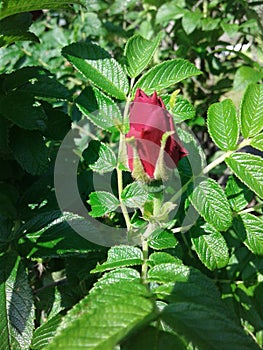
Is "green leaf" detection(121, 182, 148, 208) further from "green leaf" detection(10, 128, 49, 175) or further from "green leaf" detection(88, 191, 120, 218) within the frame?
"green leaf" detection(10, 128, 49, 175)

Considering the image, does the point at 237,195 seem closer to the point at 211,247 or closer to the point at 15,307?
the point at 211,247

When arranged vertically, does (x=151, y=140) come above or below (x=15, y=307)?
above

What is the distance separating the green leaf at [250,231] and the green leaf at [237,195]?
4 cm

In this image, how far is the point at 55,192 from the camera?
3.49 feet

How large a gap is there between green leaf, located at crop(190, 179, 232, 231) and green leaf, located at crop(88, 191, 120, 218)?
16cm

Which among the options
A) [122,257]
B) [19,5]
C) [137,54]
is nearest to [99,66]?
[137,54]

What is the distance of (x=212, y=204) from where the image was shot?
901 millimetres

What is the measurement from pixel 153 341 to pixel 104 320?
8 centimetres

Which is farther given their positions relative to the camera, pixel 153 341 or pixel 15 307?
pixel 15 307

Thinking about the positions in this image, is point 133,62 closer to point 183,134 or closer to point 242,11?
point 183,134

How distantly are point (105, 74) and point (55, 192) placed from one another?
11.3 inches

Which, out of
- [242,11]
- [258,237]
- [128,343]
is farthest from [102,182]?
[242,11]

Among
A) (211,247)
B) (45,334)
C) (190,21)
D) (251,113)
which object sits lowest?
(45,334)

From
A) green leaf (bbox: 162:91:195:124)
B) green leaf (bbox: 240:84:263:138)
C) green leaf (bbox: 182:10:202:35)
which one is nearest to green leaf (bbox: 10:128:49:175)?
green leaf (bbox: 162:91:195:124)
